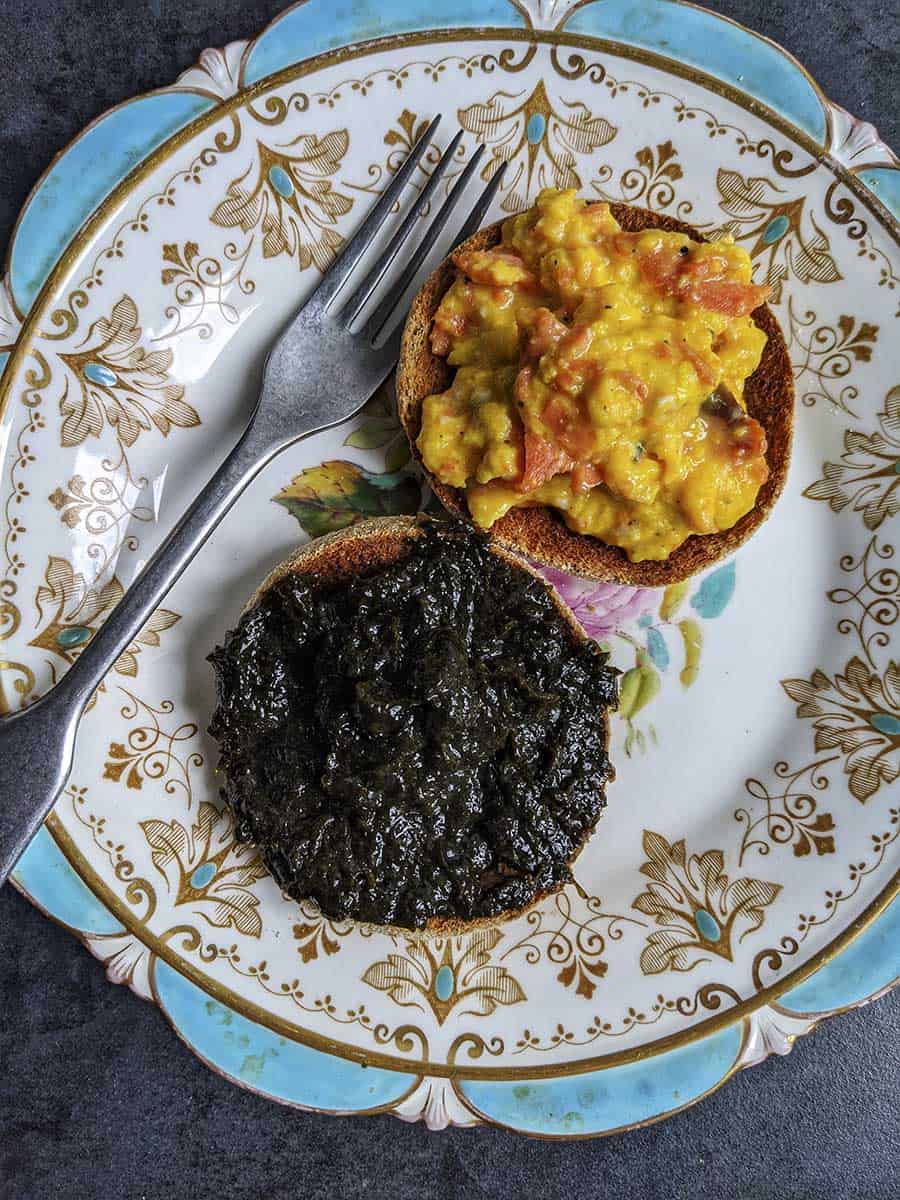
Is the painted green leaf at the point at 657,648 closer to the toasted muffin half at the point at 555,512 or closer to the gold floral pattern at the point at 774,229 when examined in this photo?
the toasted muffin half at the point at 555,512

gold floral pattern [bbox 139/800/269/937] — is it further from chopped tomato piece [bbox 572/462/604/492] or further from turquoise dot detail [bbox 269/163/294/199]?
turquoise dot detail [bbox 269/163/294/199]

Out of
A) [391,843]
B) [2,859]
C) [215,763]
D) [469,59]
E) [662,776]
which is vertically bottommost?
[2,859]

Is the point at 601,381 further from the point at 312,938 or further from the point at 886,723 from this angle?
the point at 312,938

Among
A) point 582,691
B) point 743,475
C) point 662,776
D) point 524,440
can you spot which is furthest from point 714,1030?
point 524,440

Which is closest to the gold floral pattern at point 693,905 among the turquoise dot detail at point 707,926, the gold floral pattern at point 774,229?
the turquoise dot detail at point 707,926

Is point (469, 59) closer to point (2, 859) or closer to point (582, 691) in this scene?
point (582, 691)

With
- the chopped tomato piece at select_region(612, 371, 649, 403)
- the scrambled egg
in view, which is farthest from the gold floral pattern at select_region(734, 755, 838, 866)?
the chopped tomato piece at select_region(612, 371, 649, 403)
